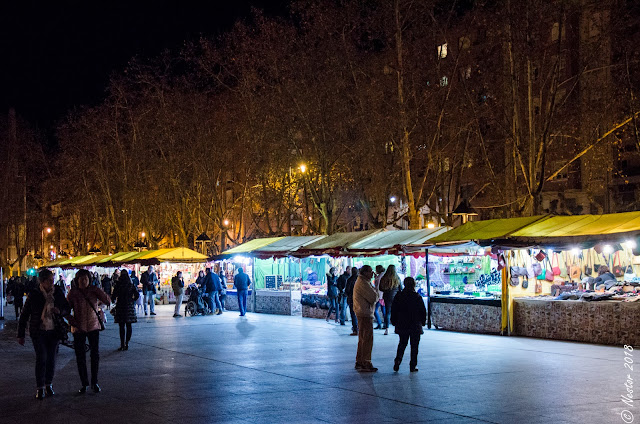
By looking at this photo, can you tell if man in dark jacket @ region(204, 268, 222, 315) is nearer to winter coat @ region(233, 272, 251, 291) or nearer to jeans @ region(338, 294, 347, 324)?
winter coat @ region(233, 272, 251, 291)

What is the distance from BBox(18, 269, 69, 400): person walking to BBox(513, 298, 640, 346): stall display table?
10939mm

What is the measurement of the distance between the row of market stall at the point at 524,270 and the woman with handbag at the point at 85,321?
32.8 ft

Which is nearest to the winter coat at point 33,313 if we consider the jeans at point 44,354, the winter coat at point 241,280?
the jeans at point 44,354

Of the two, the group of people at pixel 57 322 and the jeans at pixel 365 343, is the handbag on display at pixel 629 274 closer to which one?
the jeans at pixel 365 343

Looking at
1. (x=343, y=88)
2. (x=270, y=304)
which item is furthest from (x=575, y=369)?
(x=343, y=88)

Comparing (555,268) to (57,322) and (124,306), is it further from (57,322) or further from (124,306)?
(57,322)

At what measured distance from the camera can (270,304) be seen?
2945cm

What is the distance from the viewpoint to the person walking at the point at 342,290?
73.9ft

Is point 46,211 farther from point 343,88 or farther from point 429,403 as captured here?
point 429,403

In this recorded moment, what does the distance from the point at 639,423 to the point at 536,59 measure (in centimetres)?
1583

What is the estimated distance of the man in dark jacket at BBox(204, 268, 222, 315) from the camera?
93.1ft

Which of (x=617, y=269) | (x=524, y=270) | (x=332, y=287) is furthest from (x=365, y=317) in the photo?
(x=332, y=287)

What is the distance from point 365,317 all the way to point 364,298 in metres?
0.32

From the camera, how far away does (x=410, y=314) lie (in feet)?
41.4
